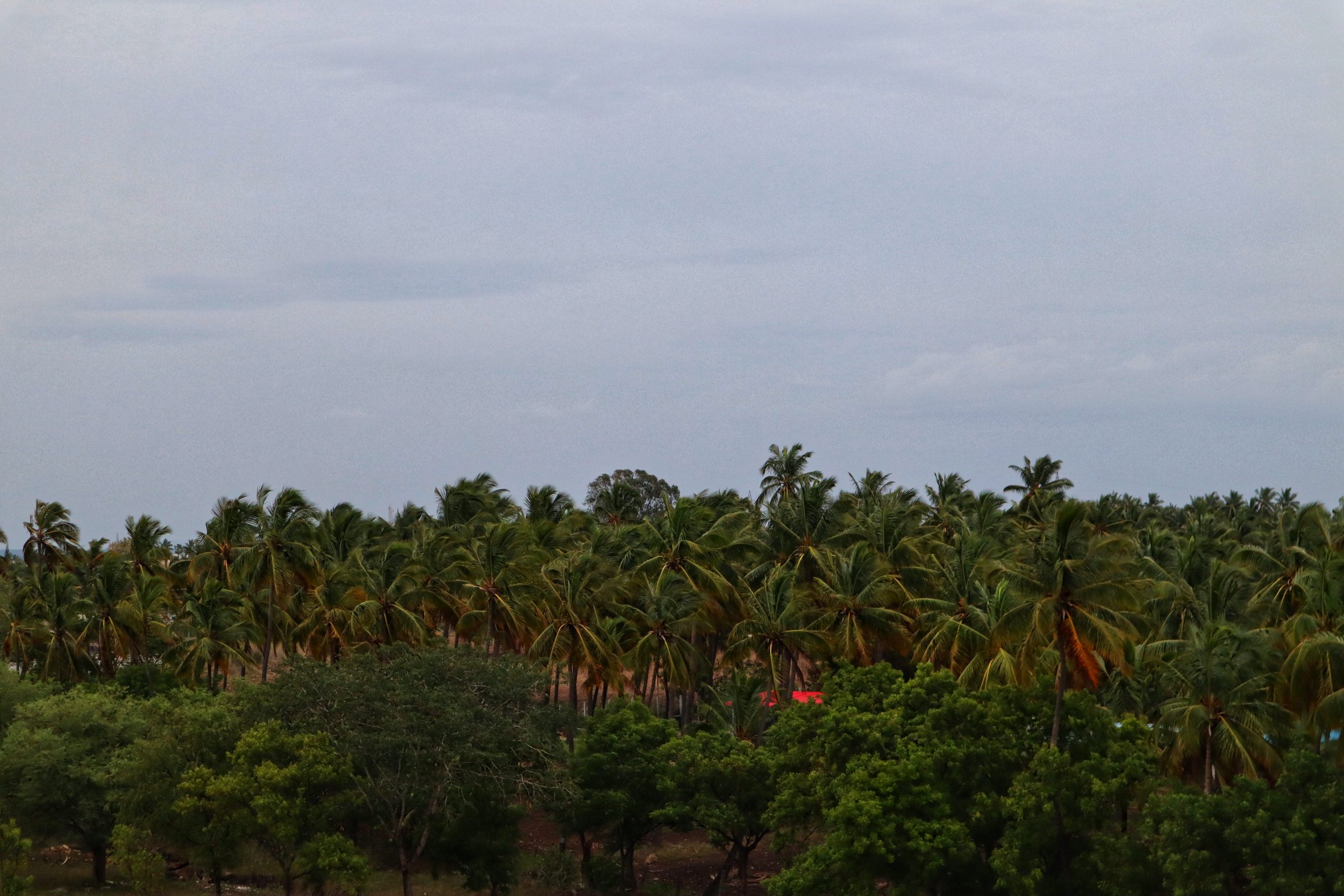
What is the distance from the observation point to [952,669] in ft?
175

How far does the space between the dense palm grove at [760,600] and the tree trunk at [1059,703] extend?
0.19 metres

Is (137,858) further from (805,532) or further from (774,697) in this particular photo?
(805,532)

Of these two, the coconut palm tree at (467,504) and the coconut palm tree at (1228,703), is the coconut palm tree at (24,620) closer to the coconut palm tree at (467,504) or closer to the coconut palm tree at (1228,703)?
the coconut palm tree at (467,504)

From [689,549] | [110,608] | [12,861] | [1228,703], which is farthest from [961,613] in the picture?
[110,608]

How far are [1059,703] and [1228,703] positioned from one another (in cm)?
500

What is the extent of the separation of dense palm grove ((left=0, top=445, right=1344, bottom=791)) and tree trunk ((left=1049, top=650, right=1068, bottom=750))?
0.19 metres

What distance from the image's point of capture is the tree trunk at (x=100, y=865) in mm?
53531

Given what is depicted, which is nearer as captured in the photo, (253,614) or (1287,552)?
(1287,552)

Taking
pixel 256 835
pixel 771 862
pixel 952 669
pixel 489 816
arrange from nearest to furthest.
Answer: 1. pixel 256 835
2. pixel 489 816
3. pixel 952 669
4. pixel 771 862

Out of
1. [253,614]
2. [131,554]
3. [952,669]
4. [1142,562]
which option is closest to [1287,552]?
[1142,562]

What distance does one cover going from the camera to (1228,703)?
39531mm

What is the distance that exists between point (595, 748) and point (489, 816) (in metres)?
4.90

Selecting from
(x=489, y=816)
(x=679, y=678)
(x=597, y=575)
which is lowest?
(x=489, y=816)

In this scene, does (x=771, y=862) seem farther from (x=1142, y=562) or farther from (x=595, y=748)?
(x=1142, y=562)
